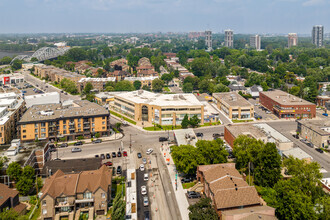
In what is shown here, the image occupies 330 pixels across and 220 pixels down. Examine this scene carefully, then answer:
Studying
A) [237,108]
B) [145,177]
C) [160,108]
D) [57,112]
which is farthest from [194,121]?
[57,112]

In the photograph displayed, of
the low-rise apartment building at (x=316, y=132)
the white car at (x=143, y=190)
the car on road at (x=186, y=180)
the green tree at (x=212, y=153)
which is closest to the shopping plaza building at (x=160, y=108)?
the low-rise apartment building at (x=316, y=132)

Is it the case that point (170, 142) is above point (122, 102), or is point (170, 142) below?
below

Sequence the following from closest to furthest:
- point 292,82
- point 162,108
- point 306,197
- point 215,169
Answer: point 306,197, point 215,169, point 162,108, point 292,82

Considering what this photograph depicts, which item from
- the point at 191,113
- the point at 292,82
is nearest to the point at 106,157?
the point at 191,113

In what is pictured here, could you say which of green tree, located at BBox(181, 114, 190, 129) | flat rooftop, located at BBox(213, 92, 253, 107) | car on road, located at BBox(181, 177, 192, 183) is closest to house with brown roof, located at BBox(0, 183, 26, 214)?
car on road, located at BBox(181, 177, 192, 183)

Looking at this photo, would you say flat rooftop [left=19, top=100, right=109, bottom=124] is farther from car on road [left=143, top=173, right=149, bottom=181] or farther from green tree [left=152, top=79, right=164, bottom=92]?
green tree [left=152, top=79, right=164, bottom=92]

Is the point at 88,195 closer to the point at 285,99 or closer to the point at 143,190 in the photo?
the point at 143,190

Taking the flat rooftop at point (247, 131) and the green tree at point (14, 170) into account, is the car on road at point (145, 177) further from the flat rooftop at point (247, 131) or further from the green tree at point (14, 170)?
the flat rooftop at point (247, 131)

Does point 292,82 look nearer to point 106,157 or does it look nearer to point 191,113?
point 191,113
